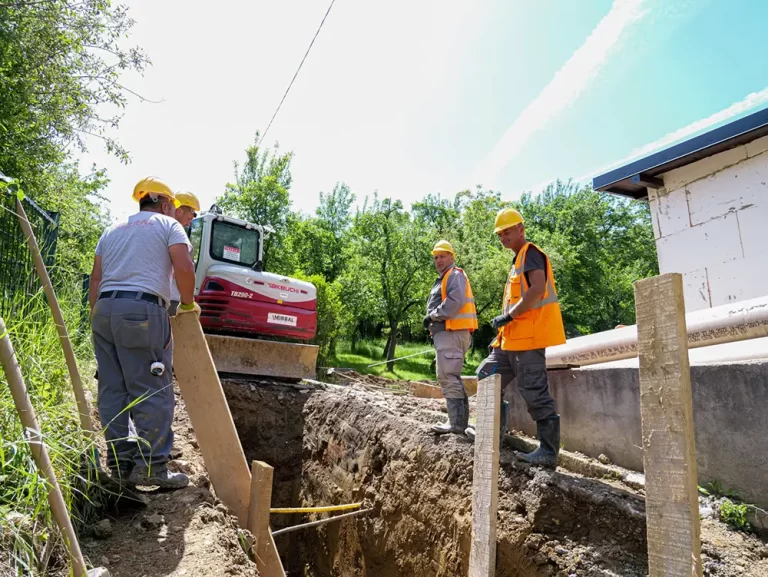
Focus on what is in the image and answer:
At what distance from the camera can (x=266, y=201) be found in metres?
30.0

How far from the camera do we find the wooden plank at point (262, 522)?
3.24 m

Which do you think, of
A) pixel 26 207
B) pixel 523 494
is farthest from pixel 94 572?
pixel 26 207

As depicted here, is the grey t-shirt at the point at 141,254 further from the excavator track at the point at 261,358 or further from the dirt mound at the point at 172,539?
the excavator track at the point at 261,358

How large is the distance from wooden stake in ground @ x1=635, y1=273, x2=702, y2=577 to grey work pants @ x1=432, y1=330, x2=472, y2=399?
282cm

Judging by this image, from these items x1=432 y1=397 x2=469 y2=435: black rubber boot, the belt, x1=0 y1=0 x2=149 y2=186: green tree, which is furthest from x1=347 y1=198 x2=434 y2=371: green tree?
the belt

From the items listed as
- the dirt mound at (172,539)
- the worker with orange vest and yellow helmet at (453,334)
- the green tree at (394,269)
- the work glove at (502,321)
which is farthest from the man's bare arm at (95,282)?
the green tree at (394,269)

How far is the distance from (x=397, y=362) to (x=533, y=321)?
81.9 ft

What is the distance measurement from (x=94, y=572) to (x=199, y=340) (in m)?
1.92

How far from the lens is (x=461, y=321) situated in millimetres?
4766

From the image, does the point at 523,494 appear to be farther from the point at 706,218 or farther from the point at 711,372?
the point at 706,218

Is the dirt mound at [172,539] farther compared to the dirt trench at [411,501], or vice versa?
the dirt trench at [411,501]

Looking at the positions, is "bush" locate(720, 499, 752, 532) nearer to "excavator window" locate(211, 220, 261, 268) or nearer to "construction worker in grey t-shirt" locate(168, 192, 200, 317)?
"construction worker in grey t-shirt" locate(168, 192, 200, 317)

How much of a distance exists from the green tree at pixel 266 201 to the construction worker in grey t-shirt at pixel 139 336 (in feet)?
82.9

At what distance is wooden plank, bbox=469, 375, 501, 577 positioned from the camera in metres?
3.06
